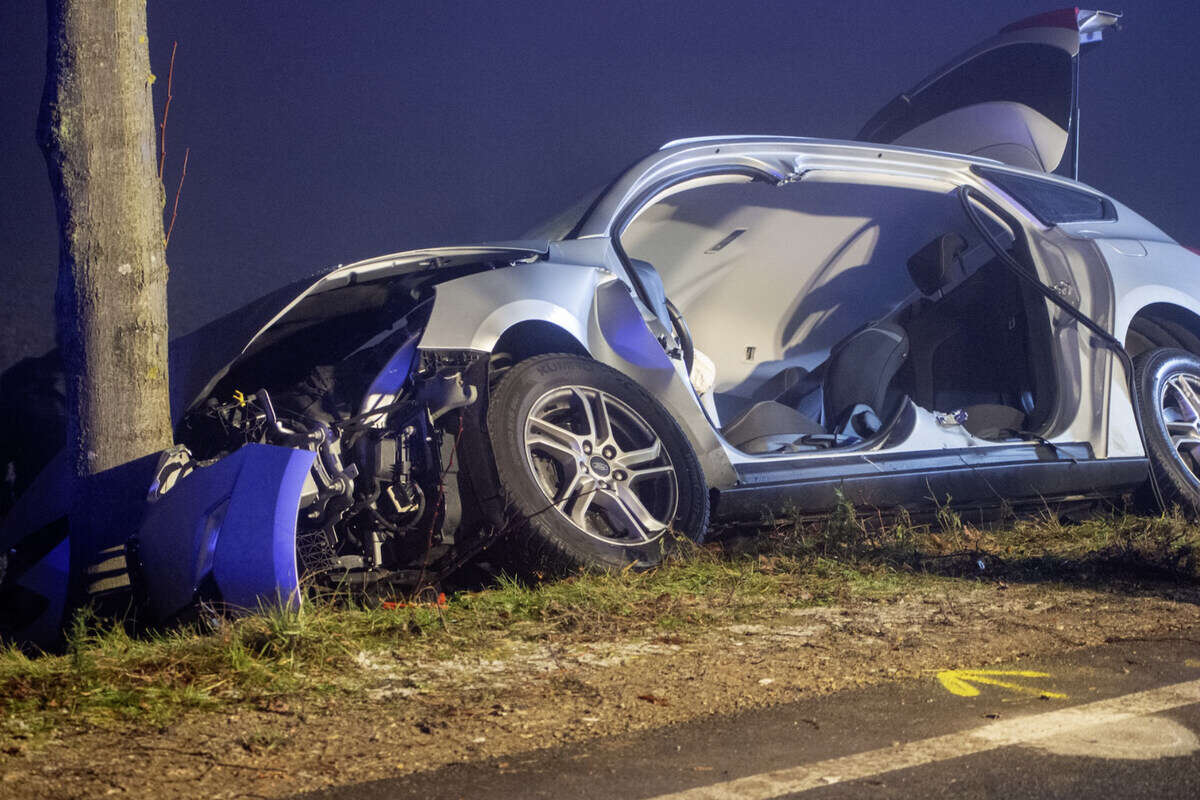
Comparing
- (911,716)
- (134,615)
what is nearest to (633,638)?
(911,716)

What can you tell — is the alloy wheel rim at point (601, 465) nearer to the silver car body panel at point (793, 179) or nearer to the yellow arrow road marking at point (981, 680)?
the silver car body panel at point (793, 179)

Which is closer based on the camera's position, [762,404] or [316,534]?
[316,534]

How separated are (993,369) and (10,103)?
6120mm

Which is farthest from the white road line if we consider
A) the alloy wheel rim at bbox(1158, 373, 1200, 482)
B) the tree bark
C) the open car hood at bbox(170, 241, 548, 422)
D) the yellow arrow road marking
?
the alloy wheel rim at bbox(1158, 373, 1200, 482)

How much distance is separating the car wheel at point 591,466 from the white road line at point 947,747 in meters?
1.52

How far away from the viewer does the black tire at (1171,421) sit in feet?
16.4

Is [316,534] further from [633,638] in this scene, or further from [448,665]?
[633,638]

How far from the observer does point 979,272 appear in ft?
18.1

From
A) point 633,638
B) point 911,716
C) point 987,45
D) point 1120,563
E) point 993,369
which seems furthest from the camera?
point 987,45

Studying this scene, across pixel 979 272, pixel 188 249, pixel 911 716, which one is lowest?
pixel 911 716

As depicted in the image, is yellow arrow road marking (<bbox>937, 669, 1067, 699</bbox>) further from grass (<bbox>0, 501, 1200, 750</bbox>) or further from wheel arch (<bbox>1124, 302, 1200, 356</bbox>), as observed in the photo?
wheel arch (<bbox>1124, 302, 1200, 356</bbox>)

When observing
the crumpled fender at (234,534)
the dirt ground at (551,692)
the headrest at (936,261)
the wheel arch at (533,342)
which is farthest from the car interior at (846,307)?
the crumpled fender at (234,534)

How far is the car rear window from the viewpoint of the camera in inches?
206

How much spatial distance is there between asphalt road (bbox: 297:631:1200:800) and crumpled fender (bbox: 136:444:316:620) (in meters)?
1.01
